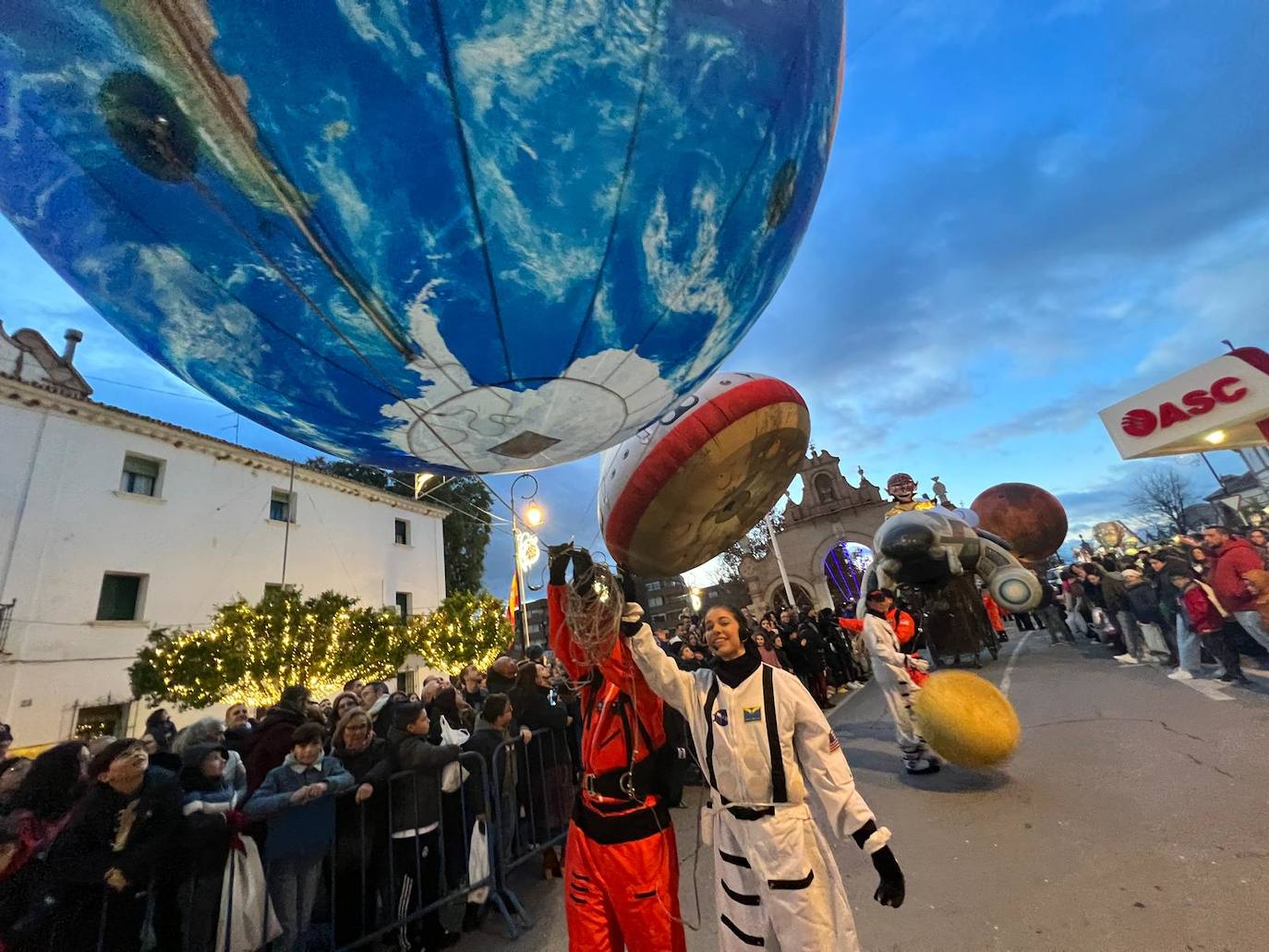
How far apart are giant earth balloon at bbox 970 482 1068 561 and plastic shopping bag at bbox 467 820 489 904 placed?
61.4 feet

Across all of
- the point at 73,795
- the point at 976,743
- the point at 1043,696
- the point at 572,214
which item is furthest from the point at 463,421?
the point at 1043,696

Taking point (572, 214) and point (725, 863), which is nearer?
point (572, 214)

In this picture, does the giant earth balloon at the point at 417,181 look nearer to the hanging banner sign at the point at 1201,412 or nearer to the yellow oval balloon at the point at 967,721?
the yellow oval balloon at the point at 967,721

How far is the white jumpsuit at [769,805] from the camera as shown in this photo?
2258 mm

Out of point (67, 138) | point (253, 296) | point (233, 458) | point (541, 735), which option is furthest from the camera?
point (233, 458)

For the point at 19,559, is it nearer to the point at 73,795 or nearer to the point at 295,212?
the point at 73,795

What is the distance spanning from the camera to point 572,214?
1846 millimetres

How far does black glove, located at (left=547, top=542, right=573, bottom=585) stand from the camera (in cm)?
272

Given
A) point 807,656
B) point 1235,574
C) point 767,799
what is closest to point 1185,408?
point 1235,574

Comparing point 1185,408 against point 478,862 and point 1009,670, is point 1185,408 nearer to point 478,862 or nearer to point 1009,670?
point 1009,670

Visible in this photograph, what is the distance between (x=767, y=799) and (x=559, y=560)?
148 centimetres

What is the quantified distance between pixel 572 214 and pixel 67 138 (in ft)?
5.12

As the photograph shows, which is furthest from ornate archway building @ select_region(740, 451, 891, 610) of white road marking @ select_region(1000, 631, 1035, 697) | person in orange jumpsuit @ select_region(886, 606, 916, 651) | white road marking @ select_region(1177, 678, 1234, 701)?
person in orange jumpsuit @ select_region(886, 606, 916, 651)

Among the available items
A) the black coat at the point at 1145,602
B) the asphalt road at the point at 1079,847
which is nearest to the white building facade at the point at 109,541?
the asphalt road at the point at 1079,847
